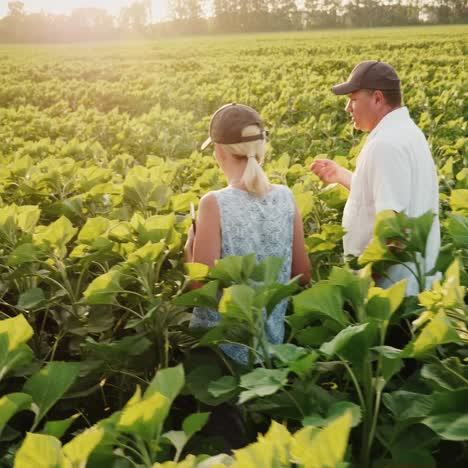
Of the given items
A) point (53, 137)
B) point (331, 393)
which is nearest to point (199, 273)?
point (331, 393)

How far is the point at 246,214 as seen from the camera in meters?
2.61

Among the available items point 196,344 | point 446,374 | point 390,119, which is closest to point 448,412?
point 446,374

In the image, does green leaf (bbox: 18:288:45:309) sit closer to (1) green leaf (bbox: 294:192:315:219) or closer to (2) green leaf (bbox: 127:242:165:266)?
(2) green leaf (bbox: 127:242:165:266)

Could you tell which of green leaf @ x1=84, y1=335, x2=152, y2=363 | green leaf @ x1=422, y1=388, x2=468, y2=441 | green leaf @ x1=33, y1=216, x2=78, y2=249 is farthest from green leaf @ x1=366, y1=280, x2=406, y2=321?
green leaf @ x1=33, y1=216, x2=78, y2=249

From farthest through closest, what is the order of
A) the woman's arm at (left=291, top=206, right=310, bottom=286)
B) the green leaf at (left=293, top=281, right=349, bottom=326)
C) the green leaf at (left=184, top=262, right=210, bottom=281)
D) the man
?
1. the man
2. the woman's arm at (left=291, top=206, right=310, bottom=286)
3. the green leaf at (left=184, top=262, right=210, bottom=281)
4. the green leaf at (left=293, top=281, right=349, bottom=326)

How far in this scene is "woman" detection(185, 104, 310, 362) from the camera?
256 centimetres

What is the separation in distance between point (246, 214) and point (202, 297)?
27.1 inches

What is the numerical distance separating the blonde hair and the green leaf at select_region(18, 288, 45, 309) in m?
0.76

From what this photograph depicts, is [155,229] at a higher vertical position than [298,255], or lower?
higher

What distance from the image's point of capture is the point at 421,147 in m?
3.25

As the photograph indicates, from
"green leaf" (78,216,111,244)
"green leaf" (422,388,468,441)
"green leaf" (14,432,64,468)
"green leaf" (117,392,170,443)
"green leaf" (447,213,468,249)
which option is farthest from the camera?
"green leaf" (78,216,111,244)

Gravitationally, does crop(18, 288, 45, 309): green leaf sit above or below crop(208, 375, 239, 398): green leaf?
above

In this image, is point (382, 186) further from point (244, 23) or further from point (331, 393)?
point (244, 23)

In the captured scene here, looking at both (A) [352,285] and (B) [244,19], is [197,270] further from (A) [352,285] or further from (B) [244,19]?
(B) [244,19]
